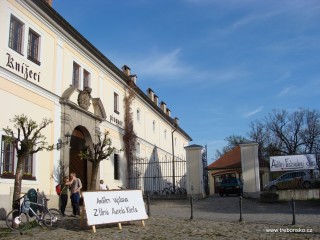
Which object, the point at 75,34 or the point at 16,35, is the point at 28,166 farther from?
the point at 75,34

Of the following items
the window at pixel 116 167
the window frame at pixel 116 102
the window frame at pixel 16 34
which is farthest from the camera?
the window frame at pixel 116 102

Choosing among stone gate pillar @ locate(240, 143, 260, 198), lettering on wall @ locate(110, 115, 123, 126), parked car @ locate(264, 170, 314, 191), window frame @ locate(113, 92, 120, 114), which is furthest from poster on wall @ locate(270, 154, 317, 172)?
window frame @ locate(113, 92, 120, 114)

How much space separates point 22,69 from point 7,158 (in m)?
3.53

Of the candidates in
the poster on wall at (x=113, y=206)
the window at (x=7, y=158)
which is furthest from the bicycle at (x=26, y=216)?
the window at (x=7, y=158)

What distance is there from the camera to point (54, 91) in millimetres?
18922

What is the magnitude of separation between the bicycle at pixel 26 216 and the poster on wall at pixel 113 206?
1406mm

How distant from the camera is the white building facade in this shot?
1545cm

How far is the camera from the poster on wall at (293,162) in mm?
24531

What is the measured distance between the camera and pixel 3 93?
15.1 m

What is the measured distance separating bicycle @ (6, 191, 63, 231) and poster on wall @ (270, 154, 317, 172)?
15.7m

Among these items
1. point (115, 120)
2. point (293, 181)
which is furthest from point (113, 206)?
point (293, 181)

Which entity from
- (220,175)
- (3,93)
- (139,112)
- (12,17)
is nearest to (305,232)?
(3,93)

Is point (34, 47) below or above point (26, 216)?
above

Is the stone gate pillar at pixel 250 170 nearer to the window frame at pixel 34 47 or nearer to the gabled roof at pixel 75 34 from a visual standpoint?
the gabled roof at pixel 75 34
